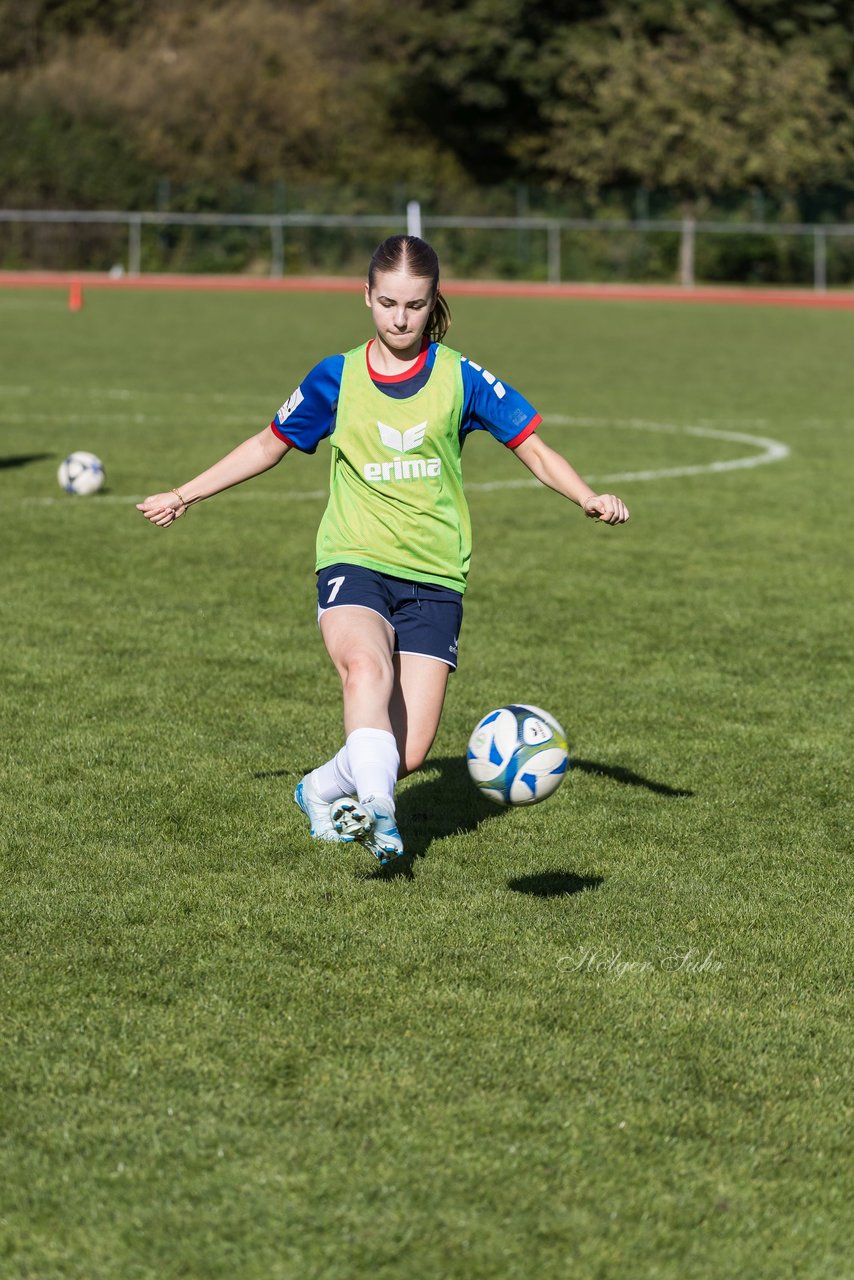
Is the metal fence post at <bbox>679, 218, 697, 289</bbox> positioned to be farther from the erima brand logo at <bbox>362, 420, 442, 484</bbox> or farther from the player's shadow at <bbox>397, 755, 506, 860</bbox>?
the erima brand logo at <bbox>362, 420, 442, 484</bbox>

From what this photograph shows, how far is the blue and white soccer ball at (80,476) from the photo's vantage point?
12.7 m

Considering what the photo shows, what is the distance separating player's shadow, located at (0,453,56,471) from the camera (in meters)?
14.2

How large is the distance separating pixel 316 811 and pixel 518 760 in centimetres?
65

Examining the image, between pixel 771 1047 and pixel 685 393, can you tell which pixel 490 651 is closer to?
pixel 771 1047

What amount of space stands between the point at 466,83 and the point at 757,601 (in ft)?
166

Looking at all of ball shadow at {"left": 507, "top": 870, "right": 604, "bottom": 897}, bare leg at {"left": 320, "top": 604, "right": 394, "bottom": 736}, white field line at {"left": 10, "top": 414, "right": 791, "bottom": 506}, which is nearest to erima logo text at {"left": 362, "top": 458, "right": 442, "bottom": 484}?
bare leg at {"left": 320, "top": 604, "right": 394, "bottom": 736}

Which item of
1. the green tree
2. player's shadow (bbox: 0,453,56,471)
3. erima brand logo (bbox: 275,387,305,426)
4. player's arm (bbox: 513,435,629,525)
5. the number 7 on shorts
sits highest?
the green tree

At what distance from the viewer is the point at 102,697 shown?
290 inches

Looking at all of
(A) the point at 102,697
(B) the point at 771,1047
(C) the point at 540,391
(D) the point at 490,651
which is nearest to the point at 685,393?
(C) the point at 540,391

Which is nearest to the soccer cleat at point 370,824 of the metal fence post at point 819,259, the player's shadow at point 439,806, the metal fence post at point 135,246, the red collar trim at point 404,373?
the player's shadow at point 439,806

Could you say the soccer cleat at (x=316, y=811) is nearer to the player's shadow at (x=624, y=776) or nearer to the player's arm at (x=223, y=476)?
the player's arm at (x=223, y=476)

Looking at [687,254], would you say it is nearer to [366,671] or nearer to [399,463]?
[399,463]

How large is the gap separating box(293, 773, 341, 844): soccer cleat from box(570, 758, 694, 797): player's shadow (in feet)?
4.57

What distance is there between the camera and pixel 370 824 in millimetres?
4711
